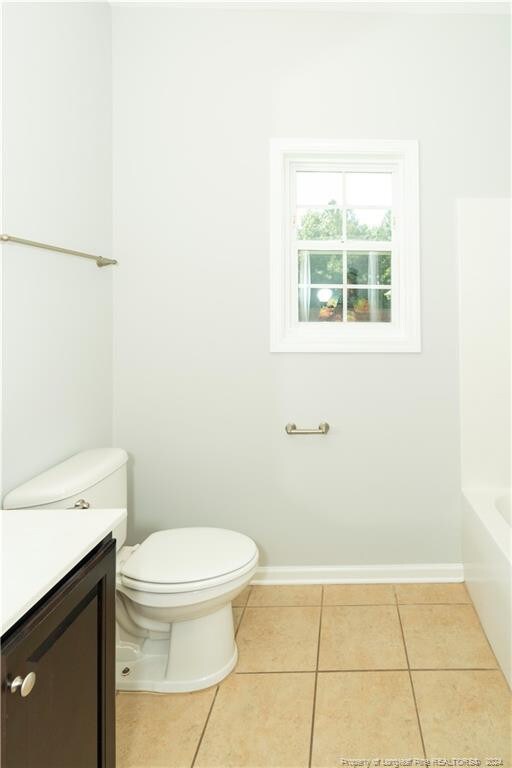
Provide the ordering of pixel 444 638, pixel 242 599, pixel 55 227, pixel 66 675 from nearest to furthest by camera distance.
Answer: pixel 66 675, pixel 55 227, pixel 444 638, pixel 242 599

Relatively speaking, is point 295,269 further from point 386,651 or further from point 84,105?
point 386,651

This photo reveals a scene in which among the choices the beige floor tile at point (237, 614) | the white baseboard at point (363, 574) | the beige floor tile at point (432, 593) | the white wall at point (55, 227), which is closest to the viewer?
the white wall at point (55, 227)

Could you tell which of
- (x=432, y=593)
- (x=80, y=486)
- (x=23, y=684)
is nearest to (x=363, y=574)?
(x=432, y=593)

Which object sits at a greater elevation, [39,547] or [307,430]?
[307,430]

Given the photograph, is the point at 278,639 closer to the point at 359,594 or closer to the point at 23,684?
the point at 359,594

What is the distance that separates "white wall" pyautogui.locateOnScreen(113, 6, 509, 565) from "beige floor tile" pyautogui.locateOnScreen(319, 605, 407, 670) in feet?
0.98

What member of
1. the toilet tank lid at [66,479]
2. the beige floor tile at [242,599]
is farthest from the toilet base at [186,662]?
the toilet tank lid at [66,479]

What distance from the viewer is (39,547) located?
37.7 inches

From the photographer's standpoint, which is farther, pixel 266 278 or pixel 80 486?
pixel 266 278

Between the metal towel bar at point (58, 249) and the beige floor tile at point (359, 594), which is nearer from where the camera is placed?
the metal towel bar at point (58, 249)

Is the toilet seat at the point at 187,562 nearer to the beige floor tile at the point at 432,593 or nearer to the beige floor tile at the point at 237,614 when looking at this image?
the beige floor tile at the point at 237,614

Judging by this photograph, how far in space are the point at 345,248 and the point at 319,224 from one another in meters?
0.18

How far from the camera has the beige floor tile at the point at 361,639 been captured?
5.66 ft

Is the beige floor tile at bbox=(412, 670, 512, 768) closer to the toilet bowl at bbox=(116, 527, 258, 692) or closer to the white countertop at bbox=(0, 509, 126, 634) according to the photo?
the toilet bowl at bbox=(116, 527, 258, 692)
